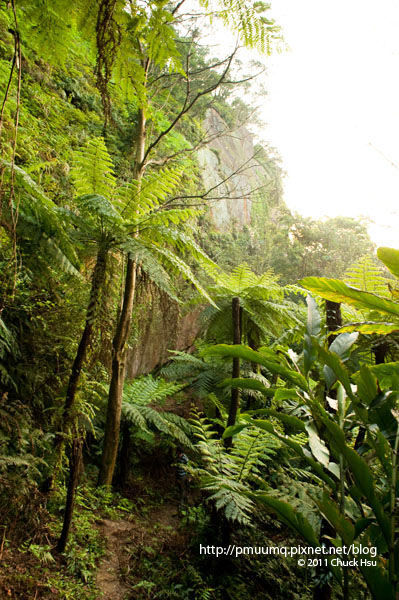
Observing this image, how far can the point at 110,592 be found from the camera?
1855mm

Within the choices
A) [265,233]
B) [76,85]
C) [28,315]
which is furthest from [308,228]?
[28,315]

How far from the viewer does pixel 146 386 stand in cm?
407

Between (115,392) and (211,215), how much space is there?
767 cm

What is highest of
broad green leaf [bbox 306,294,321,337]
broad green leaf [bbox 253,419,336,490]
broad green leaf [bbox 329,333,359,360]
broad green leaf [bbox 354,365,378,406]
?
broad green leaf [bbox 306,294,321,337]

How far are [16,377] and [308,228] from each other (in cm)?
1062

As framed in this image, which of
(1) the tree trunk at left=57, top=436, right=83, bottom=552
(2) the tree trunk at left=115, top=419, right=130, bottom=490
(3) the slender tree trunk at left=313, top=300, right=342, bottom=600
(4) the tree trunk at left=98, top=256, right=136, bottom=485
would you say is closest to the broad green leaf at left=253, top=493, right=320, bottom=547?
(3) the slender tree trunk at left=313, top=300, right=342, bottom=600

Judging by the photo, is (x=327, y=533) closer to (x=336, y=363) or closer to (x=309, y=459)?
(x=309, y=459)

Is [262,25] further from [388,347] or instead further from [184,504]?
[184,504]

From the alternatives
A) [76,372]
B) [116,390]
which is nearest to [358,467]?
[76,372]

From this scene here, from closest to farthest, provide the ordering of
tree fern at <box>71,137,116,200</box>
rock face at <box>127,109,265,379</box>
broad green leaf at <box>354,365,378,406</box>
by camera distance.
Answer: broad green leaf at <box>354,365,378,406</box> < tree fern at <box>71,137,116,200</box> < rock face at <box>127,109,265,379</box>

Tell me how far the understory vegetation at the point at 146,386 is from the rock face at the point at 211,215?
0.26 metres

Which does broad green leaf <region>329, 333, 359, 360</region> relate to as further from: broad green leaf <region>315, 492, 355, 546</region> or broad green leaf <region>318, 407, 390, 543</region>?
broad green leaf <region>315, 492, 355, 546</region>

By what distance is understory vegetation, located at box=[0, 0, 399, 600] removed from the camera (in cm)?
98

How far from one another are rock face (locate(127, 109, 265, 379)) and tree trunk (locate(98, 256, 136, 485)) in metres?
0.25
